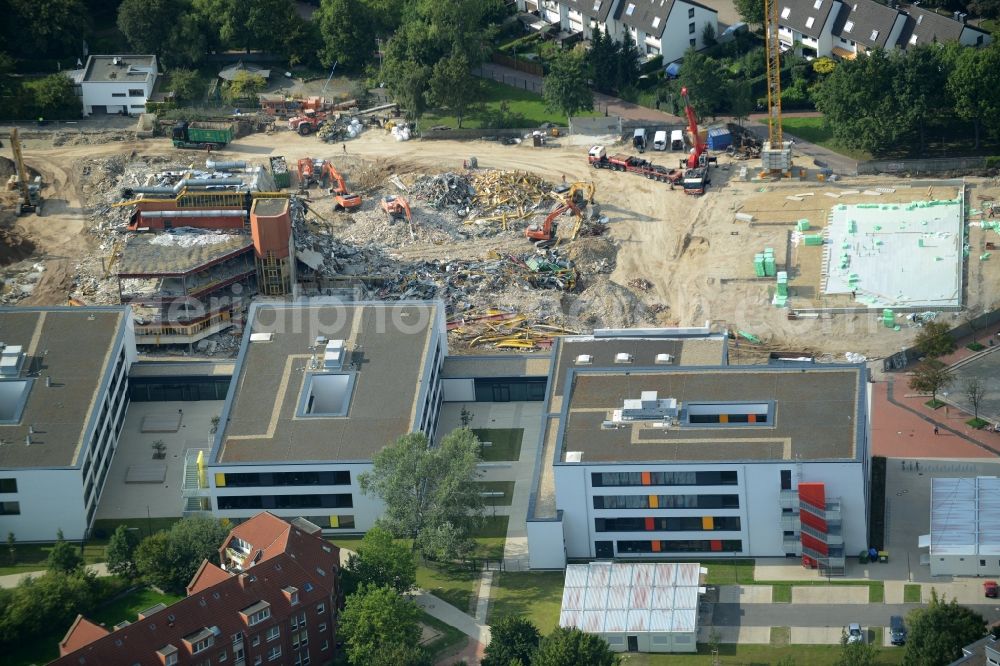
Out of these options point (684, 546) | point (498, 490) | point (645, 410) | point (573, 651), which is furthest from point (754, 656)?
point (498, 490)

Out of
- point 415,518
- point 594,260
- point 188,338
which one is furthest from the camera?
point 594,260

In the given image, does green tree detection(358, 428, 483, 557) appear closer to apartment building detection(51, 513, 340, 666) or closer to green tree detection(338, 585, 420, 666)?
apartment building detection(51, 513, 340, 666)

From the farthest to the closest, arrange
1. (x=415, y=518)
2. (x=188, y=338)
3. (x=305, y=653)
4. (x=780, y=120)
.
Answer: (x=780, y=120)
(x=188, y=338)
(x=415, y=518)
(x=305, y=653)

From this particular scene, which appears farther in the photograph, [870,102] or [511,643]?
[870,102]

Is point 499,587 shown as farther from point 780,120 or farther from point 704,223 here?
point 780,120

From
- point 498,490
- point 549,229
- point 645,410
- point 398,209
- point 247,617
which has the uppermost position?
point 645,410

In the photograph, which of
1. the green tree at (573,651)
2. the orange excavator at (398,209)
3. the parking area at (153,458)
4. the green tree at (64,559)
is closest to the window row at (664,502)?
the green tree at (573,651)

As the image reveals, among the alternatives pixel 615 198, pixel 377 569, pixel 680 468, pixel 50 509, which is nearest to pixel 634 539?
pixel 680 468

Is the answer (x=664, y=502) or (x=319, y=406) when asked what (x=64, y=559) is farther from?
(x=664, y=502)
